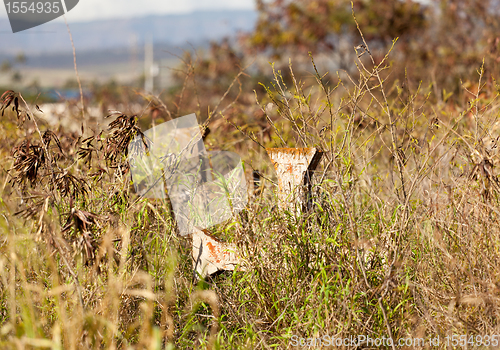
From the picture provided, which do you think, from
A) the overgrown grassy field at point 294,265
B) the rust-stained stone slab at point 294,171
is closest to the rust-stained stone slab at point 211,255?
the overgrown grassy field at point 294,265

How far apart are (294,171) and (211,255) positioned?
0.69 meters

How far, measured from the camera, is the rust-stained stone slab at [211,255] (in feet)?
7.66

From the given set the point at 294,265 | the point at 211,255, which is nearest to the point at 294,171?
the point at 294,265

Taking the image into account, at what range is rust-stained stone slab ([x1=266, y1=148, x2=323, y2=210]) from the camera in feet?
7.44

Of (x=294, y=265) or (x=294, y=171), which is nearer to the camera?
(x=294, y=265)

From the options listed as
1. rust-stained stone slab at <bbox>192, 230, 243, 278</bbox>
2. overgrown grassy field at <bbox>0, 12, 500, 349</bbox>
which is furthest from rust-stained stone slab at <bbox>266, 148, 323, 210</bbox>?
rust-stained stone slab at <bbox>192, 230, 243, 278</bbox>

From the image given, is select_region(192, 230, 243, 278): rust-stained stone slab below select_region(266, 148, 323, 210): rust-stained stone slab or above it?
below

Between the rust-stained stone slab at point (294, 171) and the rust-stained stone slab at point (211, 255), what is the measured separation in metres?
0.40

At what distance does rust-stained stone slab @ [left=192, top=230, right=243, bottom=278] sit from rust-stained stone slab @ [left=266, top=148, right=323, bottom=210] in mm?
399

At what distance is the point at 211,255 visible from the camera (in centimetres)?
241

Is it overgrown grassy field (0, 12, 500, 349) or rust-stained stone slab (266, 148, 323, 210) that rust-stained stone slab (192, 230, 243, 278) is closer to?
overgrown grassy field (0, 12, 500, 349)

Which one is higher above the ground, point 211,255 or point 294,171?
point 294,171

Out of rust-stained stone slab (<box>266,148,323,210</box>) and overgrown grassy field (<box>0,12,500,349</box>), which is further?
rust-stained stone slab (<box>266,148,323,210</box>)

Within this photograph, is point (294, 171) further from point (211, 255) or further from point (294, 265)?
point (211, 255)
